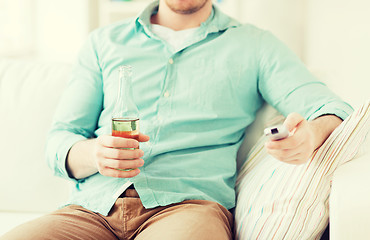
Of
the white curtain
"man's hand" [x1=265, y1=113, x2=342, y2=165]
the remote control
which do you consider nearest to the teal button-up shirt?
"man's hand" [x1=265, y1=113, x2=342, y2=165]

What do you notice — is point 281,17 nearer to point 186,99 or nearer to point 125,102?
point 186,99

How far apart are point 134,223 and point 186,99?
1.33 ft

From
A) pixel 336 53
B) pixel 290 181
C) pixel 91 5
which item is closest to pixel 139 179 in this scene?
pixel 290 181

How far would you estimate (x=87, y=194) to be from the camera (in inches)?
50.3

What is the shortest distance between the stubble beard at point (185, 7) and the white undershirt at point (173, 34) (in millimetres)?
61

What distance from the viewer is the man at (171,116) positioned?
1139 millimetres

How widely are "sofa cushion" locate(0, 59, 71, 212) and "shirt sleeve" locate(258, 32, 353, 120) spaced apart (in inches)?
29.7

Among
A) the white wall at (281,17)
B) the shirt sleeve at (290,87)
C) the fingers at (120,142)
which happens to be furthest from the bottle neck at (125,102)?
the white wall at (281,17)

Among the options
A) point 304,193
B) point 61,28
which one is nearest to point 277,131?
point 304,193

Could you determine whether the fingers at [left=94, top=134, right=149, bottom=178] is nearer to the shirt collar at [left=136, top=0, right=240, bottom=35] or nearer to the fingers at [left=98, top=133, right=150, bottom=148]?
the fingers at [left=98, top=133, right=150, bottom=148]

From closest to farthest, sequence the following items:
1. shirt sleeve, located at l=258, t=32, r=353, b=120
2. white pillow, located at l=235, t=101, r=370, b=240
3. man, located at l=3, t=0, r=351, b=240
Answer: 1. white pillow, located at l=235, t=101, r=370, b=240
2. man, located at l=3, t=0, r=351, b=240
3. shirt sleeve, located at l=258, t=32, r=353, b=120

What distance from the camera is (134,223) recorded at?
1.16m

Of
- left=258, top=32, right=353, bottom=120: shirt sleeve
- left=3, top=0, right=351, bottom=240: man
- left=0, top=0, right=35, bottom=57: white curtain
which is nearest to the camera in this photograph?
left=3, top=0, right=351, bottom=240: man

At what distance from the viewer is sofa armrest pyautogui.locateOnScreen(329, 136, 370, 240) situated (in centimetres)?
89
